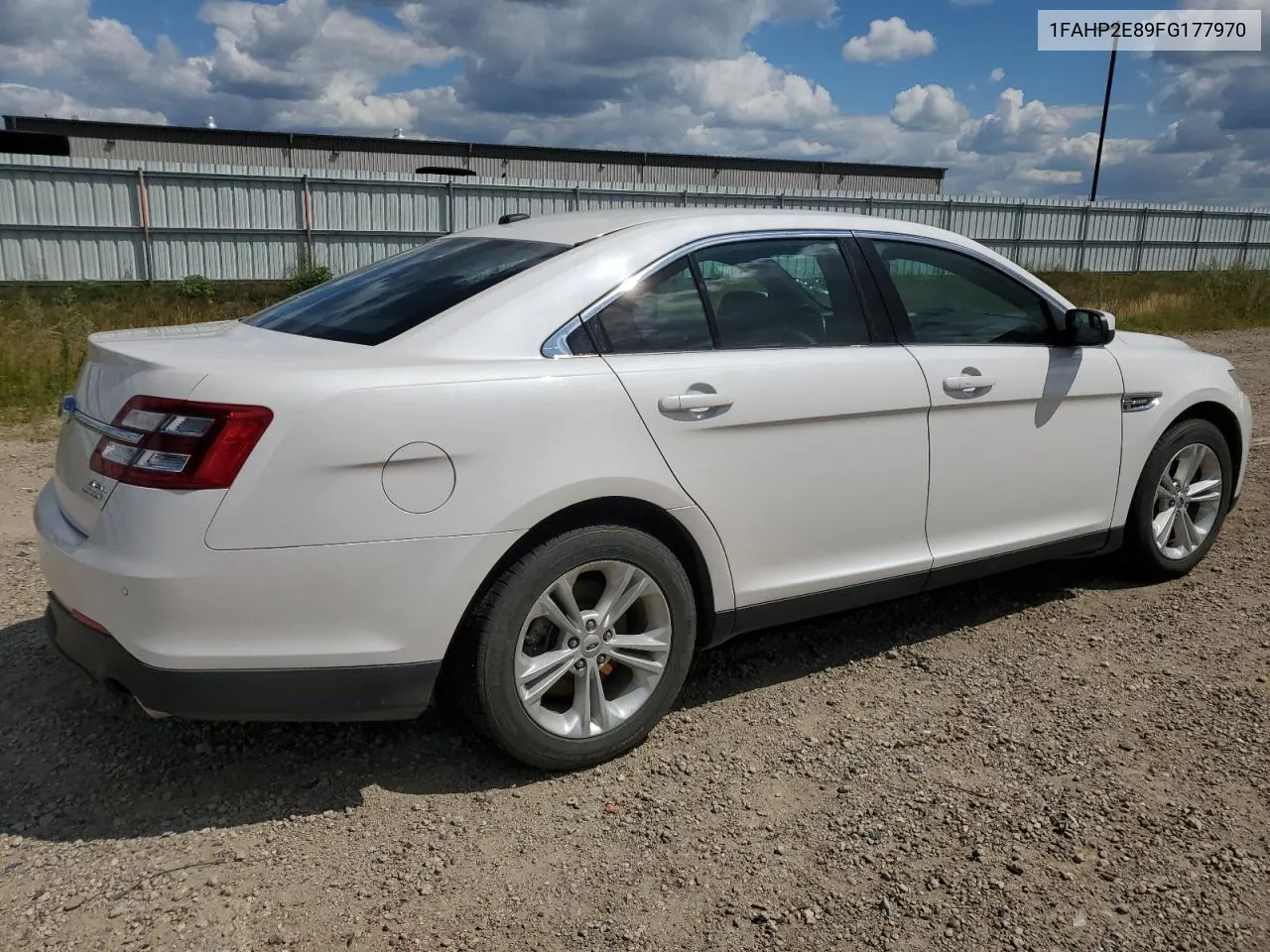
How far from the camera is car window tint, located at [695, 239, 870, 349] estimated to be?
355cm

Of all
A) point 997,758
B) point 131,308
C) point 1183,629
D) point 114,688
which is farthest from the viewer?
point 131,308

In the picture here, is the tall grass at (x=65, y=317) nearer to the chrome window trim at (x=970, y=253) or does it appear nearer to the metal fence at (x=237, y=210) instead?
the metal fence at (x=237, y=210)

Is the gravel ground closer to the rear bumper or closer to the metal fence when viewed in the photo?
the rear bumper

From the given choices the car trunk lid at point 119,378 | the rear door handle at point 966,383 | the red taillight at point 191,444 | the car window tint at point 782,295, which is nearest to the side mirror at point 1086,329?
the rear door handle at point 966,383

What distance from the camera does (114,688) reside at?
2.85m

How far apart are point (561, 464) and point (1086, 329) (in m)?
2.46

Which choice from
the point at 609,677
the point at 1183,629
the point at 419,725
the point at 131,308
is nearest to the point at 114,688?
the point at 419,725

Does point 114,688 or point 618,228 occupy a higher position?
point 618,228

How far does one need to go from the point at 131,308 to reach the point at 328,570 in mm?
15545

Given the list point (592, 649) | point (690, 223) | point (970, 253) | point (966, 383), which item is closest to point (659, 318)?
point (690, 223)

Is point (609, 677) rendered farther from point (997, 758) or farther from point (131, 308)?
point (131, 308)

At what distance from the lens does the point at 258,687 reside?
2764mm

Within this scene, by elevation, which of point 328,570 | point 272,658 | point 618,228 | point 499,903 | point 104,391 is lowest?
point 499,903

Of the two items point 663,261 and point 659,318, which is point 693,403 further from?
point 663,261
